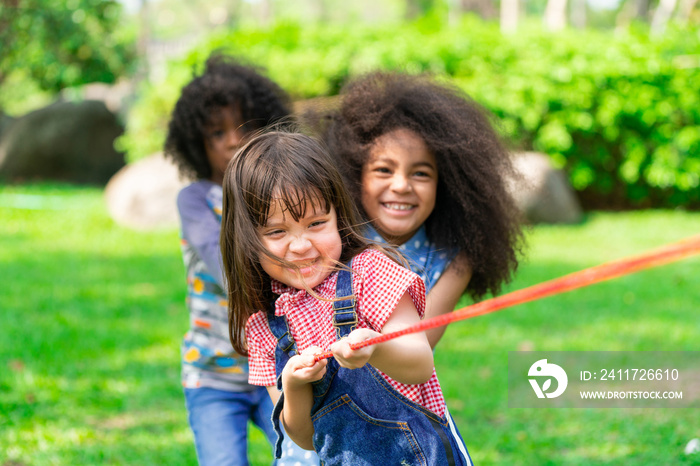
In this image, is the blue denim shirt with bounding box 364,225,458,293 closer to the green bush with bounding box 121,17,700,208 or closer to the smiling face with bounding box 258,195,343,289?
the smiling face with bounding box 258,195,343,289

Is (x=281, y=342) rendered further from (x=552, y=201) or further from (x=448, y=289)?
(x=552, y=201)

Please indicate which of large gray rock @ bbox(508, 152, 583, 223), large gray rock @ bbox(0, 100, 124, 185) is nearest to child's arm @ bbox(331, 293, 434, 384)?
large gray rock @ bbox(508, 152, 583, 223)

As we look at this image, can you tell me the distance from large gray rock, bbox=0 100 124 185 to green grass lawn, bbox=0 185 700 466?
494cm

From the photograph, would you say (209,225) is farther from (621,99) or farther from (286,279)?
(621,99)

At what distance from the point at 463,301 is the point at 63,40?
6.17m

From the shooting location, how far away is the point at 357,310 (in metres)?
1.59

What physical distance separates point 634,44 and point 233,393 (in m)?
8.28

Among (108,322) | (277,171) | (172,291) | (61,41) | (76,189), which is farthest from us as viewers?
(76,189)

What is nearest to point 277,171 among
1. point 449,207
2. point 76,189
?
point 449,207

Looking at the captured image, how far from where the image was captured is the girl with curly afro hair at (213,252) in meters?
2.43

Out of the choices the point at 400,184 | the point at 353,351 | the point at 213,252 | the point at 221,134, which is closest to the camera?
the point at 353,351

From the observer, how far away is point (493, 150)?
2305mm

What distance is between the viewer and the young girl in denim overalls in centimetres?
Answer: 158

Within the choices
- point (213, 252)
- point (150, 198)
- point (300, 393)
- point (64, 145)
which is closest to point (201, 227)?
point (213, 252)
